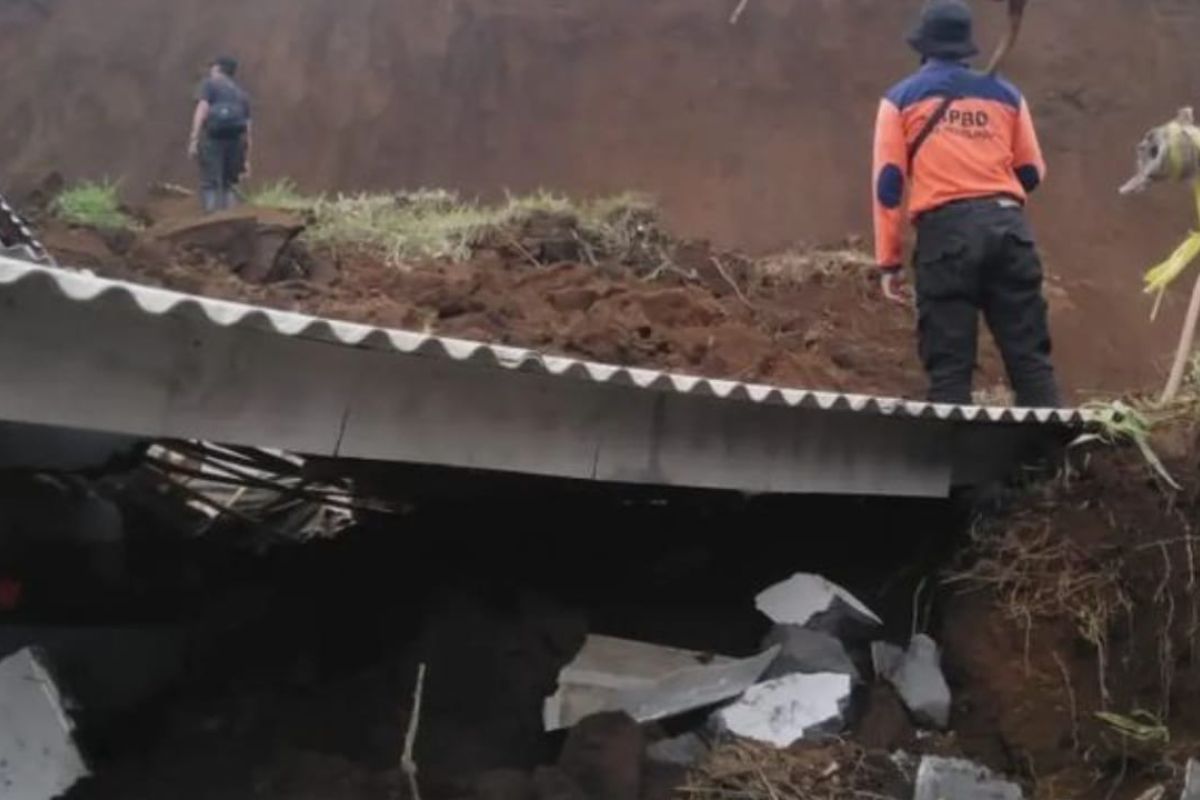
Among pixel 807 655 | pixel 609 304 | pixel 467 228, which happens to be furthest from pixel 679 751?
pixel 467 228

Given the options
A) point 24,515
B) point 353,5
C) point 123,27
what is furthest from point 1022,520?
point 123,27

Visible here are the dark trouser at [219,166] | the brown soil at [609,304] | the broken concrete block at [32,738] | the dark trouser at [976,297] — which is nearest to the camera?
the broken concrete block at [32,738]

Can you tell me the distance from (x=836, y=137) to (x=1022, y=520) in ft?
38.7

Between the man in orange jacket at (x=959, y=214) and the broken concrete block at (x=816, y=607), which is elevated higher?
the man in orange jacket at (x=959, y=214)

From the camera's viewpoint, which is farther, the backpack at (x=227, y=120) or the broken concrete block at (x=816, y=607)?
the backpack at (x=227, y=120)

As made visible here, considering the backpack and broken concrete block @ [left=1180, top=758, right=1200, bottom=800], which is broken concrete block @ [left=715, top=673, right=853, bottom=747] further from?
the backpack

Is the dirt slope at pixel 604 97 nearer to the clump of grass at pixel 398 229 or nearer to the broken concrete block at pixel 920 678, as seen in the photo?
the clump of grass at pixel 398 229

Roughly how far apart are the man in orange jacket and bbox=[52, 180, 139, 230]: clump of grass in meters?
5.73

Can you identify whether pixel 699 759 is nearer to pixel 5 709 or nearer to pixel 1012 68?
pixel 5 709

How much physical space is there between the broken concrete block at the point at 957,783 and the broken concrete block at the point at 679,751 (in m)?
0.59

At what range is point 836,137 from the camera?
17.4m

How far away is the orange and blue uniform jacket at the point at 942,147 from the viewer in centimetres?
665

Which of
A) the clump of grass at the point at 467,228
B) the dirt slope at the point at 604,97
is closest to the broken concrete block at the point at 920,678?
the clump of grass at the point at 467,228

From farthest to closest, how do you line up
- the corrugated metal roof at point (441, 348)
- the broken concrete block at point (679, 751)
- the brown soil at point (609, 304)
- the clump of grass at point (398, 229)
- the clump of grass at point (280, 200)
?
the clump of grass at point (280, 200), the clump of grass at point (398, 229), the brown soil at point (609, 304), the broken concrete block at point (679, 751), the corrugated metal roof at point (441, 348)
